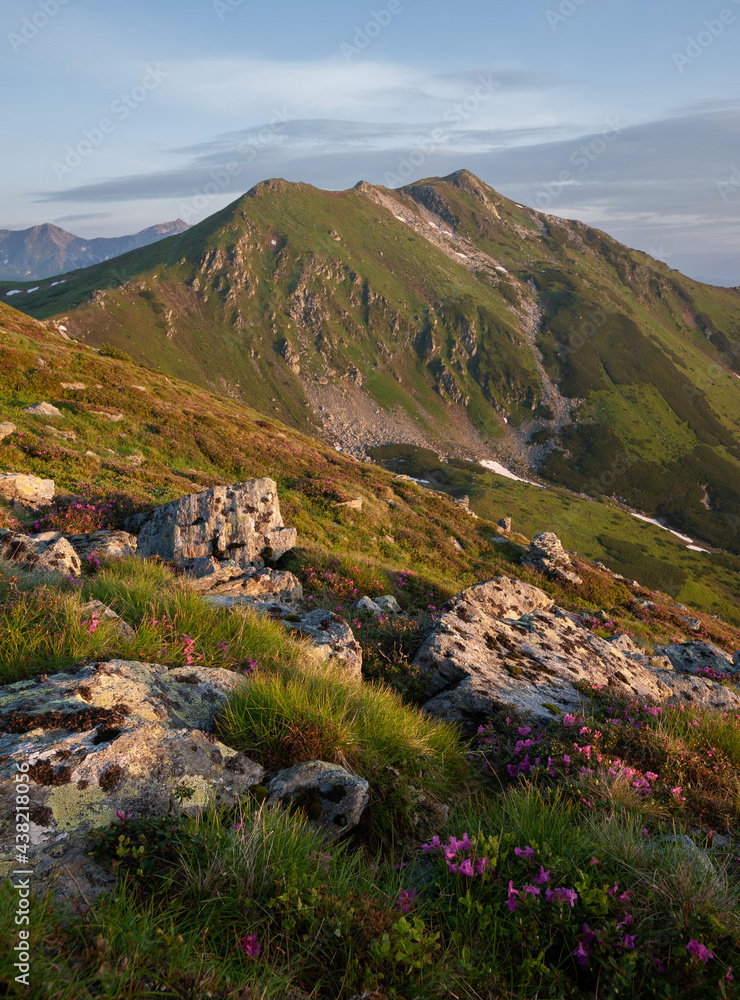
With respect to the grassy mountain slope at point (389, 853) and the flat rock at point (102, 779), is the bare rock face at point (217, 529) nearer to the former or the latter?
the grassy mountain slope at point (389, 853)

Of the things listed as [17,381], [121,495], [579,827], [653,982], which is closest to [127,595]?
[579,827]

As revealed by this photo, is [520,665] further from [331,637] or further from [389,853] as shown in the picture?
[389,853]

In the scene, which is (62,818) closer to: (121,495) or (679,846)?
(679,846)

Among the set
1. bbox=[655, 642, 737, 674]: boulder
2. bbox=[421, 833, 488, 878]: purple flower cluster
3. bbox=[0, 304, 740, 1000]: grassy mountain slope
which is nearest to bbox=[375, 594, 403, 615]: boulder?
bbox=[0, 304, 740, 1000]: grassy mountain slope

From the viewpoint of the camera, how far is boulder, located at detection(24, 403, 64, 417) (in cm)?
2392

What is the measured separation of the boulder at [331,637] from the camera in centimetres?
764

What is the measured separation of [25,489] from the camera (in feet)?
45.3

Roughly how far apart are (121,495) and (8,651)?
12.3 meters

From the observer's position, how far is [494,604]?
12.3 m

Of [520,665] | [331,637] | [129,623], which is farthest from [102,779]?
[520,665]

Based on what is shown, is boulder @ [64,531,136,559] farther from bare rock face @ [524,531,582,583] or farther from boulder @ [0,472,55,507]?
bare rock face @ [524,531,582,583]

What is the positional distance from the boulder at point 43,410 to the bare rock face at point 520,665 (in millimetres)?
22619

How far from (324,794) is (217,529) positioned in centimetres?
1029

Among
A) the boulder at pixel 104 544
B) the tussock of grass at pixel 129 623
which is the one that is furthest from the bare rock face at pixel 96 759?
the boulder at pixel 104 544
